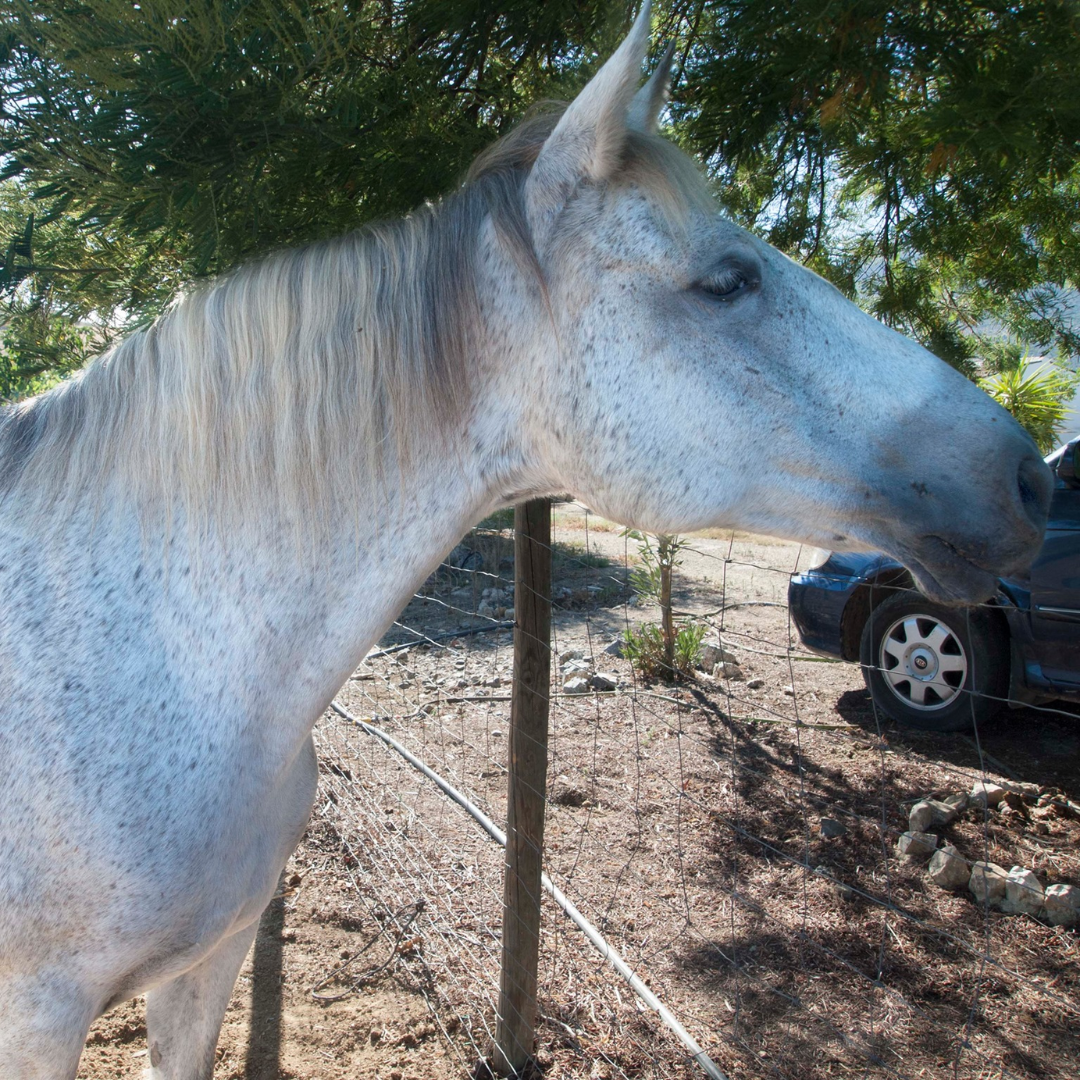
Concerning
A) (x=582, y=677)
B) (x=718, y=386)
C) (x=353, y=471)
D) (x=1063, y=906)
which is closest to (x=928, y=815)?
(x=1063, y=906)

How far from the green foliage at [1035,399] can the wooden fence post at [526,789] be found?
176 centimetres

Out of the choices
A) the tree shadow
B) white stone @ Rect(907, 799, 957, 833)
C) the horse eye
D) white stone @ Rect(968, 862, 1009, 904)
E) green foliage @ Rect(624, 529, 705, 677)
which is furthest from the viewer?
green foliage @ Rect(624, 529, 705, 677)

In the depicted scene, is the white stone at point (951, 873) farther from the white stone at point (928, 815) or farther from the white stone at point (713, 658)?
the white stone at point (713, 658)

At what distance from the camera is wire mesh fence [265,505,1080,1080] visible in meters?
2.59

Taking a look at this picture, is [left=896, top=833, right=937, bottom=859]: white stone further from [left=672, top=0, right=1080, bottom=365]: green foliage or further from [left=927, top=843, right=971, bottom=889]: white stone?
[left=672, top=0, right=1080, bottom=365]: green foliage

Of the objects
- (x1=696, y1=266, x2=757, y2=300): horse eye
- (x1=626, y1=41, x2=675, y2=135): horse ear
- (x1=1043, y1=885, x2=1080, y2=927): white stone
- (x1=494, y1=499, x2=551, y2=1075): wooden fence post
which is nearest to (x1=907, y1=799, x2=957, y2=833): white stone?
(x1=1043, y1=885, x2=1080, y2=927): white stone

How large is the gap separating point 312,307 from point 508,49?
3.36 ft

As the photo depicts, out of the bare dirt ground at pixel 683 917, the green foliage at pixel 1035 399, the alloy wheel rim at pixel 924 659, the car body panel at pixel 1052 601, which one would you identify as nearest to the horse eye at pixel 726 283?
the bare dirt ground at pixel 683 917

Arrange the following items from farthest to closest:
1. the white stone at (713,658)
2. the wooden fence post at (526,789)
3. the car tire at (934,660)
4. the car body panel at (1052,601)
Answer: the white stone at (713,658) → the car tire at (934,660) → the car body panel at (1052,601) → the wooden fence post at (526,789)

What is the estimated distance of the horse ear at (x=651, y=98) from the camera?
1536 millimetres

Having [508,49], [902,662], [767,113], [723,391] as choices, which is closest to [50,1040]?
[723,391]

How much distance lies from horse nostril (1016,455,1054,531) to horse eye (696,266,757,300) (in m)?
0.57

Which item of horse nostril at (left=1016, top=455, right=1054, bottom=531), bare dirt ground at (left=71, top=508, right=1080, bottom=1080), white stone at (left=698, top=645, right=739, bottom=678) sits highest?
horse nostril at (left=1016, top=455, right=1054, bottom=531)

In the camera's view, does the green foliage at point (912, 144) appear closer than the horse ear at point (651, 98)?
No
